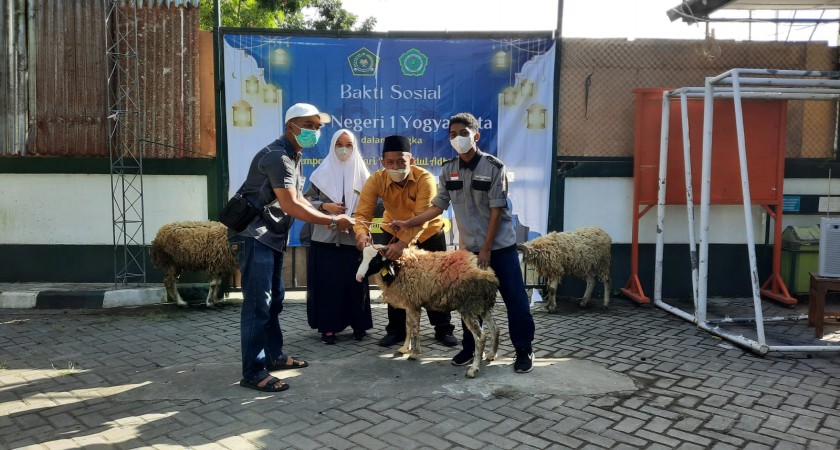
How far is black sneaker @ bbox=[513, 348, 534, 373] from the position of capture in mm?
5168

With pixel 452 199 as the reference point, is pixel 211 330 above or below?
below

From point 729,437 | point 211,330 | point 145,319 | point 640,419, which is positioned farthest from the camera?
point 145,319

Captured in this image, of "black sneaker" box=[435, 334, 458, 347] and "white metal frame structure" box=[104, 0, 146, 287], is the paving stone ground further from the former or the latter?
"white metal frame structure" box=[104, 0, 146, 287]

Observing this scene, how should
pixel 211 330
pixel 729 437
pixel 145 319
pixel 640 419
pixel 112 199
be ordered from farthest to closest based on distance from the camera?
pixel 112 199
pixel 145 319
pixel 211 330
pixel 640 419
pixel 729 437

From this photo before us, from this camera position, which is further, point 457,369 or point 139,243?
point 139,243

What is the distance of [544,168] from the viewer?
27.2ft

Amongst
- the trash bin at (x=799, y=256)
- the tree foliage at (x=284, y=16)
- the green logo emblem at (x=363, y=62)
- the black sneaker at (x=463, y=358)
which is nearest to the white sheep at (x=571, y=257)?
the black sneaker at (x=463, y=358)

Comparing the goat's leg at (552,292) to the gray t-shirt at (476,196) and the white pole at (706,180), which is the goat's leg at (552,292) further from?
the gray t-shirt at (476,196)

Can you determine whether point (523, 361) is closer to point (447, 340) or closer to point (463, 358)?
point (463, 358)

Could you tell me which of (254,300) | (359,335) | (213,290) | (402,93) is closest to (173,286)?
(213,290)

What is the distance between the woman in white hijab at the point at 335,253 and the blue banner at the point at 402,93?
78.0 inches

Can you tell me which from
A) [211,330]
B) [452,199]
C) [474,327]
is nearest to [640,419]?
[474,327]

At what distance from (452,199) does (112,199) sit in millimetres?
5079

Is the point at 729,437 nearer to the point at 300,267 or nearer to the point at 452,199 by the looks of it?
the point at 452,199
